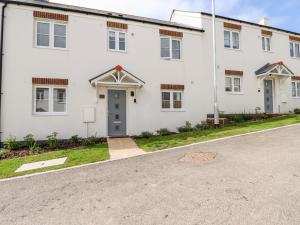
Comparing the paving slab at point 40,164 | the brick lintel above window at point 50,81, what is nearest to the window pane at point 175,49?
the brick lintel above window at point 50,81

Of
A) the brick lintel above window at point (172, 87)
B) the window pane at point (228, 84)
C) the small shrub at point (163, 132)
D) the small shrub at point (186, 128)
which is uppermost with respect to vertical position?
the window pane at point (228, 84)

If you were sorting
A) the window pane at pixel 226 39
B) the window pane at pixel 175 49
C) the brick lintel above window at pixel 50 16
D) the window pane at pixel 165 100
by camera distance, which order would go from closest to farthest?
the brick lintel above window at pixel 50 16, the window pane at pixel 165 100, the window pane at pixel 175 49, the window pane at pixel 226 39

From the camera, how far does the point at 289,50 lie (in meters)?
18.6

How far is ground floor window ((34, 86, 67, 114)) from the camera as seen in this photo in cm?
1174

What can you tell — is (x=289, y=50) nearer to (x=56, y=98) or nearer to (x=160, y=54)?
(x=160, y=54)

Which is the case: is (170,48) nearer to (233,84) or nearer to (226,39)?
(226,39)

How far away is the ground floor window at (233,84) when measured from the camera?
52.8ft

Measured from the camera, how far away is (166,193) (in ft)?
15.2

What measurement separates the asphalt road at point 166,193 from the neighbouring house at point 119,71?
6072 millimetres

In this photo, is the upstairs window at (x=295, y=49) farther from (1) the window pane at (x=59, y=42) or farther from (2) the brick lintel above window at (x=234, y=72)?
(1) the window pane at (x=59, y=42)

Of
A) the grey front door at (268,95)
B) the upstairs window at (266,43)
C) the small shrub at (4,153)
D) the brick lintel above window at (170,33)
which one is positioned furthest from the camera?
the upstairs window at (266,43)

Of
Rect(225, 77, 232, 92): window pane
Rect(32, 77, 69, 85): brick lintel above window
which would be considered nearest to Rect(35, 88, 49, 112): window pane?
Rect(32, 77, 69, 85): brick lintel above window

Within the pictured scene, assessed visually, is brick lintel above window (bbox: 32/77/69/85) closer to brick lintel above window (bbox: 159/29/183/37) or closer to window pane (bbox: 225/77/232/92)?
brick lintel above window (bbox: 159/29/183/37)

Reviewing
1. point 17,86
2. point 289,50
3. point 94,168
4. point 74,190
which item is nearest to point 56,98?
point 17,86
